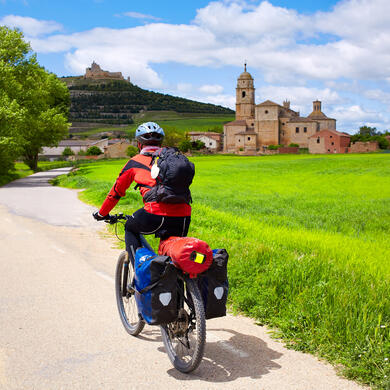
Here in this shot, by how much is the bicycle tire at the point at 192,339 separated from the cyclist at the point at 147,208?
0.70m

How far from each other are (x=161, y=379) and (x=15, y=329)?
7.01ft

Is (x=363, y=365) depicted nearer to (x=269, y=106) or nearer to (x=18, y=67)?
(x=18, y=67)

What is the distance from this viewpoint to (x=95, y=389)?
13.1 ft

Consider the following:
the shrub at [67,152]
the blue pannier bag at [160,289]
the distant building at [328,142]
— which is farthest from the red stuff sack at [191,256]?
the shrub at [67,152]

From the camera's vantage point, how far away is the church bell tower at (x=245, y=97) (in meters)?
145

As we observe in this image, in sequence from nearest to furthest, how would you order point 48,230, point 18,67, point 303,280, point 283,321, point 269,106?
point 283,321
point 303,280
point 48,230
point 18,67
point 269,106

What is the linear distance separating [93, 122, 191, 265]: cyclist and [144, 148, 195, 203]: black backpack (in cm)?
14

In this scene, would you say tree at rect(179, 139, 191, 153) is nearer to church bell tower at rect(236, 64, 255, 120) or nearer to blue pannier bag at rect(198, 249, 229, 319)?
church bell tower at rect(236, 64, 255, 120)

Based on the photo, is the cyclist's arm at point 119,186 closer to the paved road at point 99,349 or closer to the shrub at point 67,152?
the paved road at point 99,349

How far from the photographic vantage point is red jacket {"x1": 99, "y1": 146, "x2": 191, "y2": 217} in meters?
4.71

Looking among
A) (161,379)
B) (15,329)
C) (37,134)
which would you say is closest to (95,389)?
(161,379)

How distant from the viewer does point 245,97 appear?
146 meters

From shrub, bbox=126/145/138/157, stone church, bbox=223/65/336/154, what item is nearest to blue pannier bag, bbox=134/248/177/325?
shrub, bbox=126/145/138/157

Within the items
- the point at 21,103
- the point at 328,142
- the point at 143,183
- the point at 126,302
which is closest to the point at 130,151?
the point at 328,142
